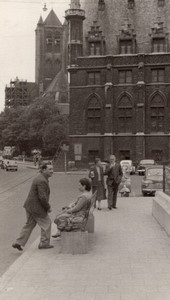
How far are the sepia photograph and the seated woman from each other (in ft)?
0.07

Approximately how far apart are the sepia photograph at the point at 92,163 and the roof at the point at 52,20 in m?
0.28

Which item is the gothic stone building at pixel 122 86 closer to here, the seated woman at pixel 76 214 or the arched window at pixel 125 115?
the arched window at pixel 125 115

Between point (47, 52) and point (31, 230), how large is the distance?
12874 cm

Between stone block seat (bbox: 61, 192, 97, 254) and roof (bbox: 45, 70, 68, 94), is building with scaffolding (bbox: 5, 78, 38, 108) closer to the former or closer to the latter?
roof (bbox: 45, 70, 68, 94)

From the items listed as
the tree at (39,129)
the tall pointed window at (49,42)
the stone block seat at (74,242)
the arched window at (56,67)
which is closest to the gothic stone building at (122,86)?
the tree at (39,129)

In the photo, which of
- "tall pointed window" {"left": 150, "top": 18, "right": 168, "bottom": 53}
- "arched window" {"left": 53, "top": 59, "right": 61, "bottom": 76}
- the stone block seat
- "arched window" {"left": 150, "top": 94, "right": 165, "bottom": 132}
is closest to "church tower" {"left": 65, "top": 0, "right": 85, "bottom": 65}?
"tall pointed window" {"left": 150, "top": 18, "right": 168, "bottom": 53}

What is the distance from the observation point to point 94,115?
198 ft

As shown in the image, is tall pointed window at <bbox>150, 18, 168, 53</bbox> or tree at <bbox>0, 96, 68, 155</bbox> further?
tree at <bbox>0, 96, 68, 155</bbox>

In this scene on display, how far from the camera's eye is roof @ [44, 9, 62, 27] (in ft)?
462

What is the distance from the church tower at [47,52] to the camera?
13625 centimetres

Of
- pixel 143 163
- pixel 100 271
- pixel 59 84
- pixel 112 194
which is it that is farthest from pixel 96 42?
pixel 59 84

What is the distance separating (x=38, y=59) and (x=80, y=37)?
78.3m

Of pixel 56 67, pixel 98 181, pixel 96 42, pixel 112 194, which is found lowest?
pixel 112 194

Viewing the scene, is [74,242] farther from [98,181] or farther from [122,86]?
[122,86]
